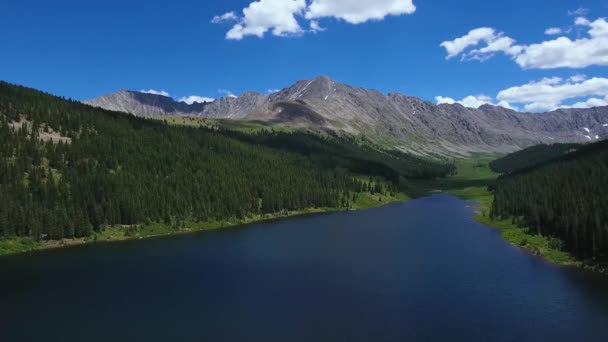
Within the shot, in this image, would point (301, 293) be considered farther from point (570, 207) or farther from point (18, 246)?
point (18, 246)

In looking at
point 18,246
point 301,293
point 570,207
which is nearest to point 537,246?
point 570,207

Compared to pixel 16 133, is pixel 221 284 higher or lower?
lower

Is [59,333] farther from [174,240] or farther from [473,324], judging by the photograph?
[174,240]

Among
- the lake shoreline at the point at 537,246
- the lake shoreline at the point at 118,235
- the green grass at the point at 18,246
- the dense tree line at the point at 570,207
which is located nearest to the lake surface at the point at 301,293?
the lake shoreline at the point at 537,246

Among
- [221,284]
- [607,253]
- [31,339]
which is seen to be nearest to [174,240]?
[221,284]

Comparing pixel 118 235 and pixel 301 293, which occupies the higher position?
pixel 118 235

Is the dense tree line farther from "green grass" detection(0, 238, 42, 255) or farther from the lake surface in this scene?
"green grass" detection(0, 238, 42, 255)

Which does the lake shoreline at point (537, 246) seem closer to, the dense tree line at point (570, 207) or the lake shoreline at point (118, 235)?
the dense tree line at point (570, 207)

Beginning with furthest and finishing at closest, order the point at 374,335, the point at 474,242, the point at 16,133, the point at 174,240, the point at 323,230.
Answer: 1. the point at 16,133
2. the point at 323,230
3. the point at 174,240
4. the point at 474,242
5. the point at 374,335
